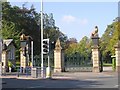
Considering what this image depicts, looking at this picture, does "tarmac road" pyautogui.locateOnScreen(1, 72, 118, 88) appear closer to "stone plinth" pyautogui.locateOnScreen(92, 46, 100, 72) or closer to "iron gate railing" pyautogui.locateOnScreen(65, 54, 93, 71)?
→ "stone plinth" pyautogui.locateOnScreen(92, 46, 100, 72)

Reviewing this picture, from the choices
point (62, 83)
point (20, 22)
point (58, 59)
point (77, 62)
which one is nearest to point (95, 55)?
point (77, 62)

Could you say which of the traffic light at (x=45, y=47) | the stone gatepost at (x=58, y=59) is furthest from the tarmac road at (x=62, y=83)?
the stone gatepost at (x=58, y=59)

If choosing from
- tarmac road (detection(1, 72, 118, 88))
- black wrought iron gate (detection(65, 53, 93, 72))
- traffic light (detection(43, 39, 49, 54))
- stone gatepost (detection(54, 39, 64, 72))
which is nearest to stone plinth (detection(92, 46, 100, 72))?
black wrought iron gate (detection(65, 53, 93, 72))

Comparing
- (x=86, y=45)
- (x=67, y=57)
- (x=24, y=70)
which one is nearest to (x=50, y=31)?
(x=86, y=45)

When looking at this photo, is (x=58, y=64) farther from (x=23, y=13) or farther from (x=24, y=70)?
(x=23, y=13)

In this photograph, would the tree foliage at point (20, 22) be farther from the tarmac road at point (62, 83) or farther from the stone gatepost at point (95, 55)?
the tarmac road at point (62, 83)

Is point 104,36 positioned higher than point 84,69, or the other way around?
point 104,36

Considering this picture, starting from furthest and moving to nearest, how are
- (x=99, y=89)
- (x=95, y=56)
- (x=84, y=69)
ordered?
(x=84, y=69)
(x=95, y=56)
(x=99, y=89)

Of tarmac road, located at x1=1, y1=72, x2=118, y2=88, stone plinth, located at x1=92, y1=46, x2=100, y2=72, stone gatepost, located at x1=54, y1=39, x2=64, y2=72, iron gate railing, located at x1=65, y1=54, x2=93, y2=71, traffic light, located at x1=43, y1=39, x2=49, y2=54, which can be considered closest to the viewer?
tarmac road, located at x1=1, y1=72, x2=118, y2=88

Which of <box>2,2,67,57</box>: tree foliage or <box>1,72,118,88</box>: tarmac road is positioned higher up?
<box>2,2,67,57</box>: tree foliage

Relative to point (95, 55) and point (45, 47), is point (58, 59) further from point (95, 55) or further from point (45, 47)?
point (45, 47)

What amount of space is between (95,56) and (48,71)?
13.0 metres

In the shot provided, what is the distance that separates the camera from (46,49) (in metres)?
30.4

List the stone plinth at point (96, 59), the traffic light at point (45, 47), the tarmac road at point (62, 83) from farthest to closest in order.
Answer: the stone plinth at point (96, 59), the traffic light at point (45, 47), the tarmac road at point (62, 83)
